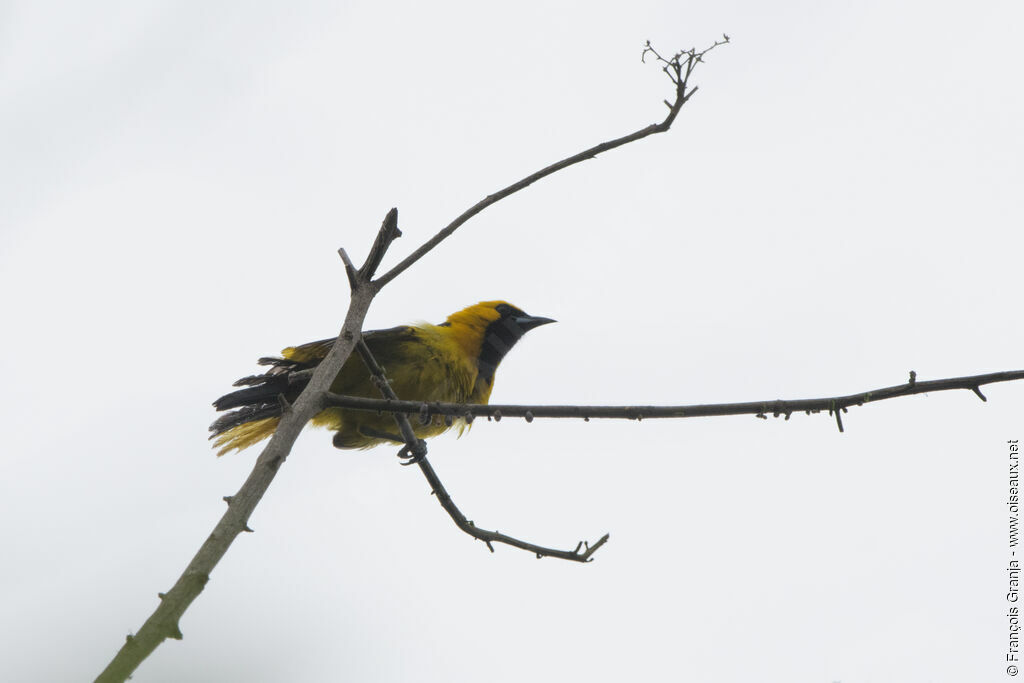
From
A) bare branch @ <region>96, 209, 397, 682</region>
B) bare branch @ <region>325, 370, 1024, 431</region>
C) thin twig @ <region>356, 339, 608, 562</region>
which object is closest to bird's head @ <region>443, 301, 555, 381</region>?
thin twig @ <region>356, 339, 608, 562</region>

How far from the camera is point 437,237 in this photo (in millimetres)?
2523

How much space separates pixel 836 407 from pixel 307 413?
A: 1.15 meters

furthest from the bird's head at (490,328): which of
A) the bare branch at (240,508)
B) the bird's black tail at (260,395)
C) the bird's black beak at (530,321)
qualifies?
the bare branch at (240,508)

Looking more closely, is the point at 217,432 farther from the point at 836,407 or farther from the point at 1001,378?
the point at 1001,378

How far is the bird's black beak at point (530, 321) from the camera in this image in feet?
19.7

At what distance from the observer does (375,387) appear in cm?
463

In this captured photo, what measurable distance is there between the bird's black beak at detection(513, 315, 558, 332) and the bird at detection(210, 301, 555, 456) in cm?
36

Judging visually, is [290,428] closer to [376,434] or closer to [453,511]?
[453,511]

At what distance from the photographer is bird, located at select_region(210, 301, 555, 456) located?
177 inches

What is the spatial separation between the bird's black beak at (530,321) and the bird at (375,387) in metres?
0.36

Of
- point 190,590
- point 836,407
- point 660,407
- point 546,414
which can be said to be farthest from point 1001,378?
point 190,590

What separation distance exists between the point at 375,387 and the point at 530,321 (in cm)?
167

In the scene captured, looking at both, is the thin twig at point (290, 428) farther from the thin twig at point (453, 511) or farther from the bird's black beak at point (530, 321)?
the bird's black beak at point (530, 321)

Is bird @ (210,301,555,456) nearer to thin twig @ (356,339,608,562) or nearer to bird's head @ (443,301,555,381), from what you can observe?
bird's head @ (443,301,555,381)
